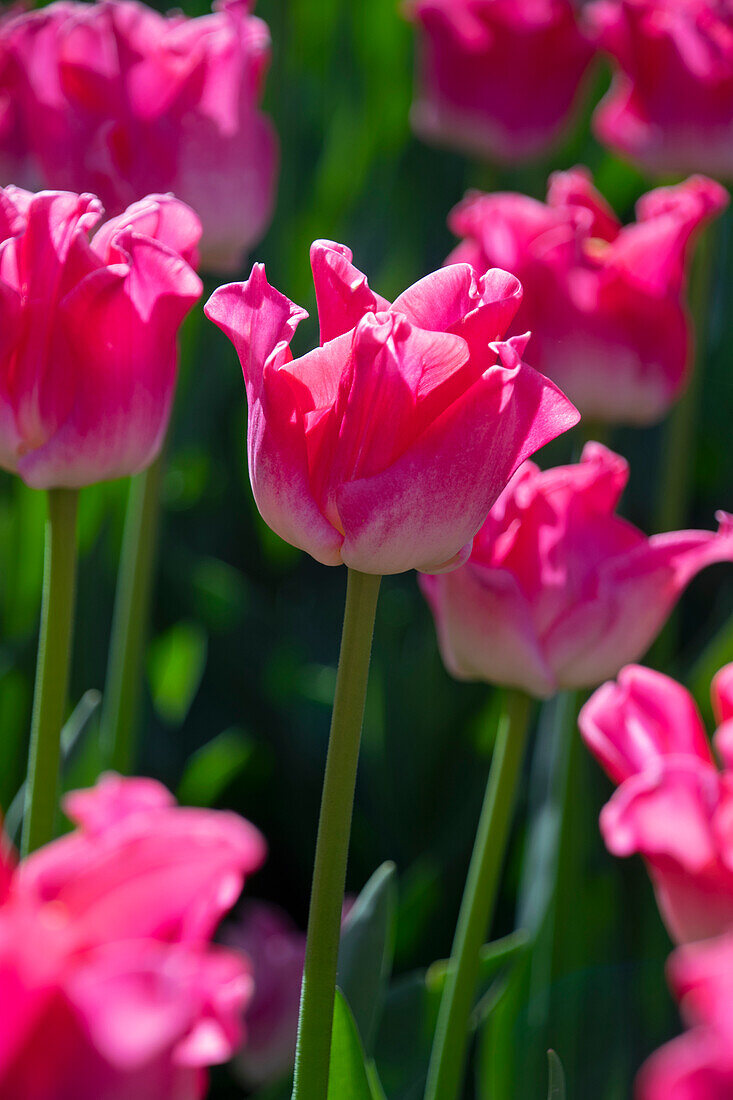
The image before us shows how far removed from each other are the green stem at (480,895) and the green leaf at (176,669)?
0.58 meters

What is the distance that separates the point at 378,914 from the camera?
21.2 inches

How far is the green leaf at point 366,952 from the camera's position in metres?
0.51

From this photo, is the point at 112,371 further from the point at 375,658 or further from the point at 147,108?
the point at 375,658

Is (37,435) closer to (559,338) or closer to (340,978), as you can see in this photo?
(340,978)

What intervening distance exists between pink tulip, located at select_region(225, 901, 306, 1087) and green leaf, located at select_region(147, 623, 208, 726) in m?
0.18

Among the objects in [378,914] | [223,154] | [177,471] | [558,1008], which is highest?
[223,154]

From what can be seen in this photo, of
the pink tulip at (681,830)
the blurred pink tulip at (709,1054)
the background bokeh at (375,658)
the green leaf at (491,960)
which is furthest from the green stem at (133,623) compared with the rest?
the blurred pink tulip at (709,1054)

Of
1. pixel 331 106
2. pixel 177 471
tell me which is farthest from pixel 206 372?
pixel 331 106

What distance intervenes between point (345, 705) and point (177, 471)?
0.90m

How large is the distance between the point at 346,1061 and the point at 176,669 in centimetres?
65

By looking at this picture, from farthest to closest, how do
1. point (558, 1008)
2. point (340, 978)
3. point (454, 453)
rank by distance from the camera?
point (558, 1008), point (340, 978), point (454, 453)

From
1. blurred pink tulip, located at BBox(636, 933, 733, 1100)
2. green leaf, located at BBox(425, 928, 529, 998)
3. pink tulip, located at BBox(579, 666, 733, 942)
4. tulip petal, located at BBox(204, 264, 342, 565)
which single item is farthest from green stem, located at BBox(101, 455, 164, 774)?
blurred pink tulip, located at BBox(636, 933, 733, 1100)

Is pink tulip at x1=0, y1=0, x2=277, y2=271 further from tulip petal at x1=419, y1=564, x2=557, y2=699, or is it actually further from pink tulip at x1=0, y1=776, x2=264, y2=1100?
pink tulip at x1=0, y1=776, x2=264, y2=1100

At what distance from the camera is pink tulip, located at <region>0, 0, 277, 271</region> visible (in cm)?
70
